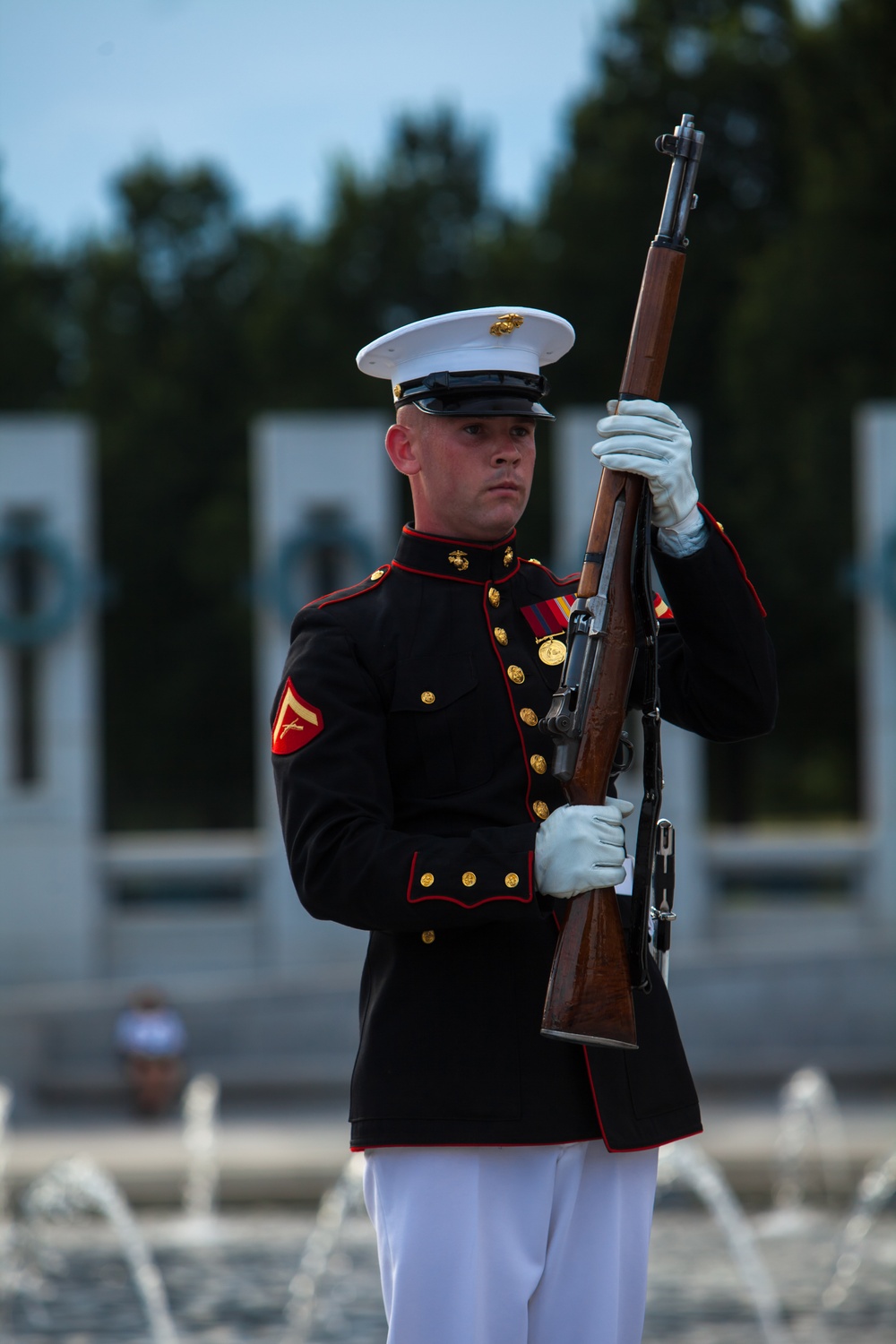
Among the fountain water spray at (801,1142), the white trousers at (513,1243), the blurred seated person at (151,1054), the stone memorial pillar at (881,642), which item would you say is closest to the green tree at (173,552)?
the stone memorial pillar at (881,642)

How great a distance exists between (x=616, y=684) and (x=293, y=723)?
0.48 m

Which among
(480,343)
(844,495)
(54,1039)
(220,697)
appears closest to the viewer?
(480,343)

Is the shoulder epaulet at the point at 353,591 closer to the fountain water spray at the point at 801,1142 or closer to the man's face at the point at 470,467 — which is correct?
the man's face at the point at 470,467

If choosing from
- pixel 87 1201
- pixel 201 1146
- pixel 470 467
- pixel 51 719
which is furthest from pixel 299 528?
pixel 470 467

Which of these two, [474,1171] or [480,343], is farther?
[480,343]

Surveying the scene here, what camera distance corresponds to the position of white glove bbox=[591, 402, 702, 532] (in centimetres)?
268

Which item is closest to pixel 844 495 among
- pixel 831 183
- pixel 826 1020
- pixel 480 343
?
pixel 831 183

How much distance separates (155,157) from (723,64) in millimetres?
10218

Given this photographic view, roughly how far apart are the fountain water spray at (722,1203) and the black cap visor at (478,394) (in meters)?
4.81

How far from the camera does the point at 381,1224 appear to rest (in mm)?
2723

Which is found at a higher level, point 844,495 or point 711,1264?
point 844,495

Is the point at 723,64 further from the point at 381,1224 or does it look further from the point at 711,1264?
the point at 381,1224

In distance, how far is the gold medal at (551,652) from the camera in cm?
290

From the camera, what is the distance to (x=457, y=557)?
2.91 meters
